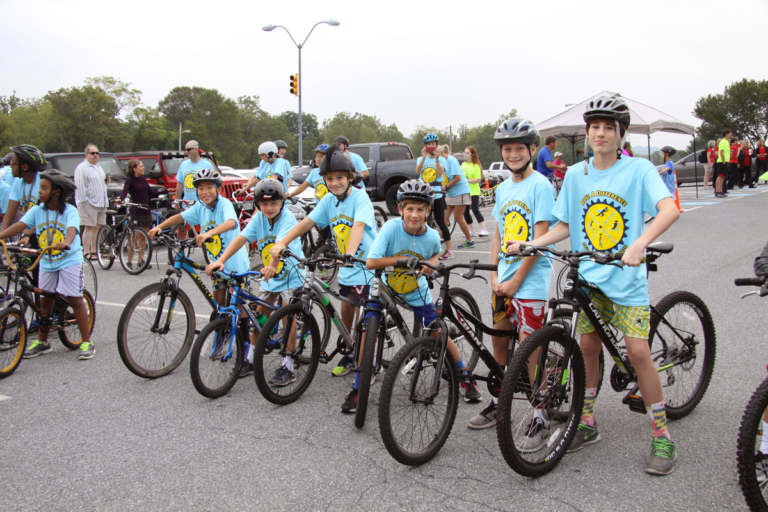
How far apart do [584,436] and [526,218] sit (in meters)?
1.35

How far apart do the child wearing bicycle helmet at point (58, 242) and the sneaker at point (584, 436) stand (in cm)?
446

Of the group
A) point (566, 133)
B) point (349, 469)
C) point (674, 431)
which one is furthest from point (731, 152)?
point (349, 469)

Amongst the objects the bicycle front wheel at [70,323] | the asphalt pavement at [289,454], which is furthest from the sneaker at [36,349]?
the asphalt pavement at [289,454]

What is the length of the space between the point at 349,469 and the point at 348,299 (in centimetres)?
149

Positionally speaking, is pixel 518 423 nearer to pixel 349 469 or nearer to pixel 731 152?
pixel 349 469

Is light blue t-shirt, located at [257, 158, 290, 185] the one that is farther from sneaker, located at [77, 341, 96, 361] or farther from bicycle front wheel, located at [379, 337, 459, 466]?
bicycle front wheel, located at [379, 337, 459, 466]

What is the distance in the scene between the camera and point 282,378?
4238mm

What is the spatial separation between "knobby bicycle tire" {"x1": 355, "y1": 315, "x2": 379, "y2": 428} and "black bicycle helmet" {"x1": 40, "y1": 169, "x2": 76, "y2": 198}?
361cm

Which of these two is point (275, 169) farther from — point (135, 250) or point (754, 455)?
point (754, 455)

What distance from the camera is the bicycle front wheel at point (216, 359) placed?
4.08 metres

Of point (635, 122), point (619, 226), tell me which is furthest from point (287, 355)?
point (635, 122)

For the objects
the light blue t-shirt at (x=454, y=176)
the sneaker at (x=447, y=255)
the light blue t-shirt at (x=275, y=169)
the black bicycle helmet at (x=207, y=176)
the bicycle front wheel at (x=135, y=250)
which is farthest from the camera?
the light blue t-shirt at (x=454, y=176)

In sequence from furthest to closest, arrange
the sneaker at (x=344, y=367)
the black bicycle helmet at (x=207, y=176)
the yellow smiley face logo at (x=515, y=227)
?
the black bicycle helmet at (x=207, y=176) < the sneaker at (x=344, y=367) < the yellow smiley face logo at (x=515, y=227)

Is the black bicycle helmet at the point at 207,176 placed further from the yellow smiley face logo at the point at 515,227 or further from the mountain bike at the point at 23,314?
the yellow smiley face logo at the point at 515,227
